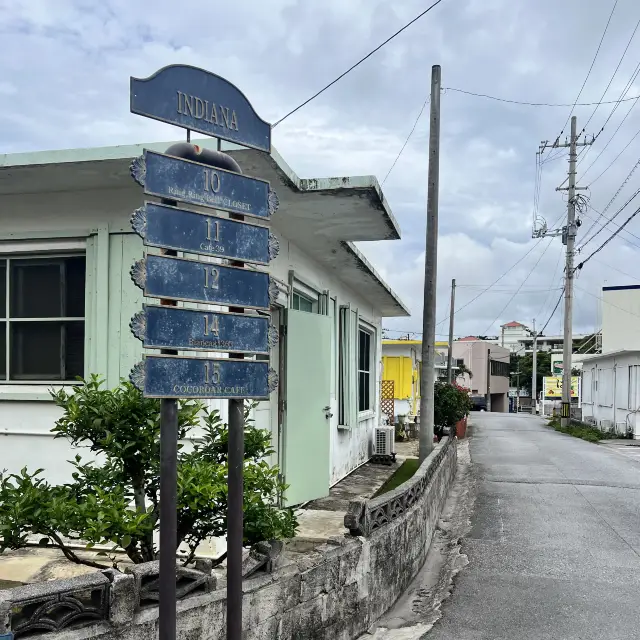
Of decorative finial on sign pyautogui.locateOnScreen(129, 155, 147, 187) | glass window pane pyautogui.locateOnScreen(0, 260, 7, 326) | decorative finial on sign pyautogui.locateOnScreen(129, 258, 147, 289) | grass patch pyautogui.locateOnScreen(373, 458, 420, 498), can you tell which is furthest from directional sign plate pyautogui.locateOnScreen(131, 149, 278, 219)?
grass patch pyautogui.locateOnScreen(373, 458, 420, 498)

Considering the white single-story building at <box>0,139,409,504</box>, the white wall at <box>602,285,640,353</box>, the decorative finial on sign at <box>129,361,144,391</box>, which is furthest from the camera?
the white wall at <box>602,285,640,353</box>

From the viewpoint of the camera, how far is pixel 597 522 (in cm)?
833

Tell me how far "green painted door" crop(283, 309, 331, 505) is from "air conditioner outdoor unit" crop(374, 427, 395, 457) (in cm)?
492

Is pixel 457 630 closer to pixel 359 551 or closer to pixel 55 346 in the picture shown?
pixel 359 551

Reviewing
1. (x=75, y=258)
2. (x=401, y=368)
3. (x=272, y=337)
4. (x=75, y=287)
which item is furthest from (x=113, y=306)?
(x=401, y=368)

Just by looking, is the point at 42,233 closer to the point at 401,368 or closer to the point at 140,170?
the point at 140,170

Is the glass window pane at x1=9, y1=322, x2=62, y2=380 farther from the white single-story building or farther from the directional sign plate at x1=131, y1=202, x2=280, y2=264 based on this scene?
the directional sign plate at x1=131, y1=202, x2=280, y2=264

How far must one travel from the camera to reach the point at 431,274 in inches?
409

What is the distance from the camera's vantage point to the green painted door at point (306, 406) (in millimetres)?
7043

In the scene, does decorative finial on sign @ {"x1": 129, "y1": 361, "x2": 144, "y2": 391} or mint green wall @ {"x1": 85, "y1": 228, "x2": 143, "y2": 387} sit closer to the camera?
decorative finial on sign @ {"x1": 129, "y1": 361, "x2": 144, "y2": 391}

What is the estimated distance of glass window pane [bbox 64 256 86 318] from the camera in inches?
223

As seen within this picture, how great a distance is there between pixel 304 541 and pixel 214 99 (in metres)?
4.39

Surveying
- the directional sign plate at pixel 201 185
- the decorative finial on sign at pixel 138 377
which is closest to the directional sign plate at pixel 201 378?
the decorative finial on sign at pixel 138 377

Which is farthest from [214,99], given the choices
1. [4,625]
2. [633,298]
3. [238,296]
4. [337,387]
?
[633,298]
